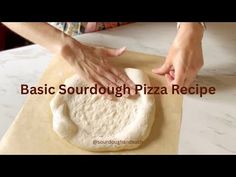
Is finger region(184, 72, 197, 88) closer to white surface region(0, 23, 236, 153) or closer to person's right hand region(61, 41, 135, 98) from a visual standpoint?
white surface region(0, 23, 236, 153)

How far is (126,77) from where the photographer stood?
91 centimetres

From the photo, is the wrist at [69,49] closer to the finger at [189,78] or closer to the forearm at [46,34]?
the forearm at [46,34]

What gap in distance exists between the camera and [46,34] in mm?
957

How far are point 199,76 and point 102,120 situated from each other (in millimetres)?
312

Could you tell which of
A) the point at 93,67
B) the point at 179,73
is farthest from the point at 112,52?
the point at 179,73

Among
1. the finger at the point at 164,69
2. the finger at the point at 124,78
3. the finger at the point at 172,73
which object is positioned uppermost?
the finger at the point at 164,69

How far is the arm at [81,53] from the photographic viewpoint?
907 millimetres

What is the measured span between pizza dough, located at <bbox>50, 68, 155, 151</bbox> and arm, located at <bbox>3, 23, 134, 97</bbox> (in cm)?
4

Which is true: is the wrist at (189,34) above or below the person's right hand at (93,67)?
above

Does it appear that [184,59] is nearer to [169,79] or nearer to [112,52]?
[169,79]

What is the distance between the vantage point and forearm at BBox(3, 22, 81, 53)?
3.11 ft

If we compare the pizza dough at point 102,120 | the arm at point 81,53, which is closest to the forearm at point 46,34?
the arm at point 81,53

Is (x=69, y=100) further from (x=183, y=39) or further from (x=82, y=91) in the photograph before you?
(x=183, y=39)

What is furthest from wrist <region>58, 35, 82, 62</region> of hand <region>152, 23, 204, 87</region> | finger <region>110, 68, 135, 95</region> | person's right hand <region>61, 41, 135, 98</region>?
hand <region>152, 23, 204, 87</region>
